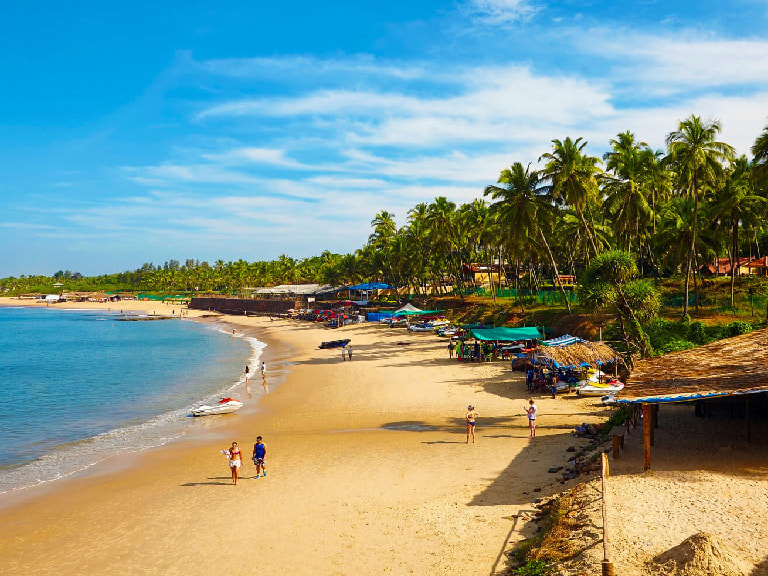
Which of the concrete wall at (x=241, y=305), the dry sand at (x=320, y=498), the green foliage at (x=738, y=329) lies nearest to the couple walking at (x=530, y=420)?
the dry sand at (x=320, y=498)

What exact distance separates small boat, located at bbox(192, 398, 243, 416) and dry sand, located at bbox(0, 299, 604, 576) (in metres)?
0.61

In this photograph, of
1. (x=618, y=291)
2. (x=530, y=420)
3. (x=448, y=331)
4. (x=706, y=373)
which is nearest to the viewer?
(x=706, y=373)

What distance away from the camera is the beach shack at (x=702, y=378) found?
43.8ft

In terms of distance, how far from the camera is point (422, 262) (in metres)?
77.2

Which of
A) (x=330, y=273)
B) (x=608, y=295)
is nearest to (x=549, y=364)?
(x=608, y=295)

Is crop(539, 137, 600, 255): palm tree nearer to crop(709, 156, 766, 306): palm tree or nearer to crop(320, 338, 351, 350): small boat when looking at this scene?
crop(709, 156, 766, 306): palm tree

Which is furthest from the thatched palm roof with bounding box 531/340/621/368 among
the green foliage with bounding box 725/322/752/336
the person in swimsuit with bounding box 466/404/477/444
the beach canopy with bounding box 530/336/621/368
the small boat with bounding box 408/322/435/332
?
the small boat with bounding box 408/322/435/332

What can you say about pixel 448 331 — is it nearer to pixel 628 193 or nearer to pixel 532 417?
pixel 628 193

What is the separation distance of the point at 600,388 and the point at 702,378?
32.2ft

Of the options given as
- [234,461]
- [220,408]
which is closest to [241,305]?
[220,408]

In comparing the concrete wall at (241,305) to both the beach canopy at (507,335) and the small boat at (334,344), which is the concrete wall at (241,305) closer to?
the small boat at (334,344)

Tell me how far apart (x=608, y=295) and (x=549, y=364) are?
16.5ft

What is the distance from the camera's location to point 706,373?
15492 millimetres

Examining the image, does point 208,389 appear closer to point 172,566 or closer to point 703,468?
point 172,566
